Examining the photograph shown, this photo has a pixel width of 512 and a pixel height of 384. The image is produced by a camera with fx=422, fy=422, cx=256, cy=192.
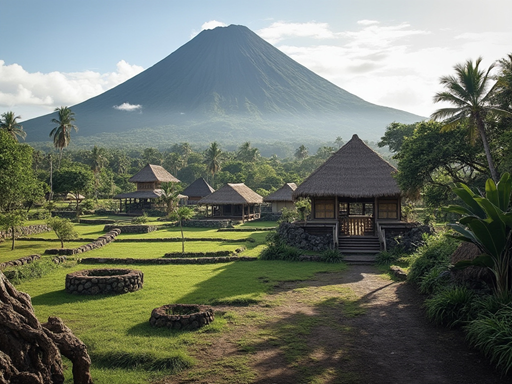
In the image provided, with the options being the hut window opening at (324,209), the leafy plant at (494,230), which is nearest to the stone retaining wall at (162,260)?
the hut window opening at (324,209)

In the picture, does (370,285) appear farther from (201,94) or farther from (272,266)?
(201,94)

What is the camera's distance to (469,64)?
17.8m

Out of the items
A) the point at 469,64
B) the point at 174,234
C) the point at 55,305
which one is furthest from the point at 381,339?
the point at 174,234

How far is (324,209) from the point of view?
20.5 meters

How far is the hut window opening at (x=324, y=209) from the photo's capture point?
2042 centimetres

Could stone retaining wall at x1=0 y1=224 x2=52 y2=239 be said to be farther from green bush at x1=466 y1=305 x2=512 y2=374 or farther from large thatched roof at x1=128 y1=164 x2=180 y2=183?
green bush at x1=466 y1=305 x2=512 y2=374

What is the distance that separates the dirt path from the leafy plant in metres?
1.32

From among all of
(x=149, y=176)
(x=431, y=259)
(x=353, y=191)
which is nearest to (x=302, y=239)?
(x=353, y=191)

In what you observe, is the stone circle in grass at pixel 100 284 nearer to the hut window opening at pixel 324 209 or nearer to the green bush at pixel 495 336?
the green bush at pixel 495 336

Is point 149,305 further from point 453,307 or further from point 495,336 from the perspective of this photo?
point 495,336

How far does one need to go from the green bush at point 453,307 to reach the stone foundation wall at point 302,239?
10.2 meters

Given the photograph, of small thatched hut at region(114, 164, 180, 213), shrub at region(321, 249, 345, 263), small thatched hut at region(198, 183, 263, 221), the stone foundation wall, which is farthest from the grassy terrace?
small thatched hut at region(114, 164, 180, 213)

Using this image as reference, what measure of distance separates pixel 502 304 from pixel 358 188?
12.9m

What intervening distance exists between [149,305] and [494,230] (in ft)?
23.5
